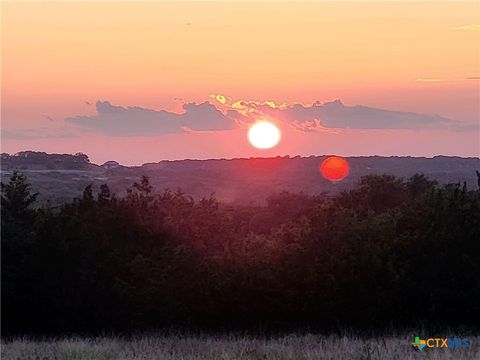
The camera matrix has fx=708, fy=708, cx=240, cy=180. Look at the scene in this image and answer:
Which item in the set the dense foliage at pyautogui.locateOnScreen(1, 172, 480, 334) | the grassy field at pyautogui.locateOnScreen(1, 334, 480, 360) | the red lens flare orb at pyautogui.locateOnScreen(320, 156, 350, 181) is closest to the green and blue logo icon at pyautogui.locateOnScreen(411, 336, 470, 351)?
the grassy field at pyautogui.locateOnScreen(1, 334, 480, 360)

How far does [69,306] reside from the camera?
18.1m

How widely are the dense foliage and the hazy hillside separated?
84024 millimetres

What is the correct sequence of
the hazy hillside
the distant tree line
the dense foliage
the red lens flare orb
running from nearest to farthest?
the dense foliage < the hazy hillside < the distant tree line < the red lens flare orb

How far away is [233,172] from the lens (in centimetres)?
15075

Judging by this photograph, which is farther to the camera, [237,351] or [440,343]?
[440,343]

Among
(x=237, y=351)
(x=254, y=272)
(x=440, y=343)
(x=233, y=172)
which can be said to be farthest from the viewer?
(x=233, y=172)

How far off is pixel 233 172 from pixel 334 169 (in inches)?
934

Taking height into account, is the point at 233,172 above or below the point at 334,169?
below

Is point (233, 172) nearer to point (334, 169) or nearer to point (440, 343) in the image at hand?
point (334, 169)

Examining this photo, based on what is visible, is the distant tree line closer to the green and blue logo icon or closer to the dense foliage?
the dense foliage

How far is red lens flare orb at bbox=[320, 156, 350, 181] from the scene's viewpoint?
132 m

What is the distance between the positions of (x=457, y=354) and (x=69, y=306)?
35.7 feet

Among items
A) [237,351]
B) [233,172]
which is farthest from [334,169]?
[237,351]

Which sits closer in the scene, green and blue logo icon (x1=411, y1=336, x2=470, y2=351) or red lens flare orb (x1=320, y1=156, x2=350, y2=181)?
green and blue logo icon (x1=411, y1=336, x2=470, y2=351)
